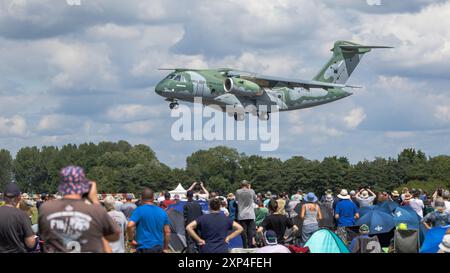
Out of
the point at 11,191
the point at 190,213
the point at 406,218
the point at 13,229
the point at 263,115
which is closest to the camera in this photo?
the point at 13,229

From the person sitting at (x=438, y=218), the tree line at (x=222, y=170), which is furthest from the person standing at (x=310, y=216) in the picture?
the tree line at (x=222, y=170)

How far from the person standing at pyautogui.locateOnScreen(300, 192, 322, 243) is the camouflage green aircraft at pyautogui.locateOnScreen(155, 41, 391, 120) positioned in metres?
28.4

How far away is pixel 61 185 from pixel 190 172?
14714cm

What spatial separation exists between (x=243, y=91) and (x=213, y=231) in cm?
4029

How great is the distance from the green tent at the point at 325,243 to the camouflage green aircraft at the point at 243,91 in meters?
33.2

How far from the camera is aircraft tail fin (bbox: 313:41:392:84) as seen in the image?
233ft

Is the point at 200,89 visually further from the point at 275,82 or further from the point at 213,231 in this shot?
the point at 213,231

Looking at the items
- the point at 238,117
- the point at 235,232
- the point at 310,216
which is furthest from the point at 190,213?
the point at 238,117

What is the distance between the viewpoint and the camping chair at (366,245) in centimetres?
1563

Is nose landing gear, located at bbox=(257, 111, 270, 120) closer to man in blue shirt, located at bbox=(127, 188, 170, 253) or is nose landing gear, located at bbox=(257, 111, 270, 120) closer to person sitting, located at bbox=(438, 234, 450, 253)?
person sitting, located at bbox=(438, 234, 450, 253)

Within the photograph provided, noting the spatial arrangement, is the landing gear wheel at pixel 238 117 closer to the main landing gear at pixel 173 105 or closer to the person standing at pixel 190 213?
the main landing gear at pixel 173 105

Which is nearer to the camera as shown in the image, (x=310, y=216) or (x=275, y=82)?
(x=310, y=216)

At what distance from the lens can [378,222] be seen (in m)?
19.8
